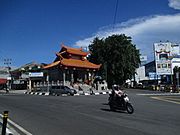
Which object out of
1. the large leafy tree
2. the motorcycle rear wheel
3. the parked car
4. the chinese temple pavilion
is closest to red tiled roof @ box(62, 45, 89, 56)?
the chinese temple pavilion

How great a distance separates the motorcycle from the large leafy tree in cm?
4026

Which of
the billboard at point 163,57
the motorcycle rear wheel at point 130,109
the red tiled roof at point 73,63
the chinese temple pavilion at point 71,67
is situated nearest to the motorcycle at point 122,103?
the motorcycle rear wheel at point 130,109

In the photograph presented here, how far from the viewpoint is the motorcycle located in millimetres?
13736

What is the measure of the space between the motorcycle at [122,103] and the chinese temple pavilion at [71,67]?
100 feet

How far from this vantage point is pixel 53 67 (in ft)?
155

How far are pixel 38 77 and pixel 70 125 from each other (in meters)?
48.8

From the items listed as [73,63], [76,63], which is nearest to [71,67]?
[73,63]

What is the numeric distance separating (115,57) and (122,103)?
4195 centimetres

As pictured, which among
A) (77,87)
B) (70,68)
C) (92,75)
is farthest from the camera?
(92,75)

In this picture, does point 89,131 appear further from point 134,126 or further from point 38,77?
point 38,77

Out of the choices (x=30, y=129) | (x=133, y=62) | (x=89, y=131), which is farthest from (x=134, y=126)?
(x=133, y=62)

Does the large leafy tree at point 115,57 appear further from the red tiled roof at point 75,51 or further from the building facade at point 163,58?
the building facade at point 163,58

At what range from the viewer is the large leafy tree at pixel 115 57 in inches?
2185

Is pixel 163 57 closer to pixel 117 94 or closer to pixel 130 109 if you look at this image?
pixel 117 94
